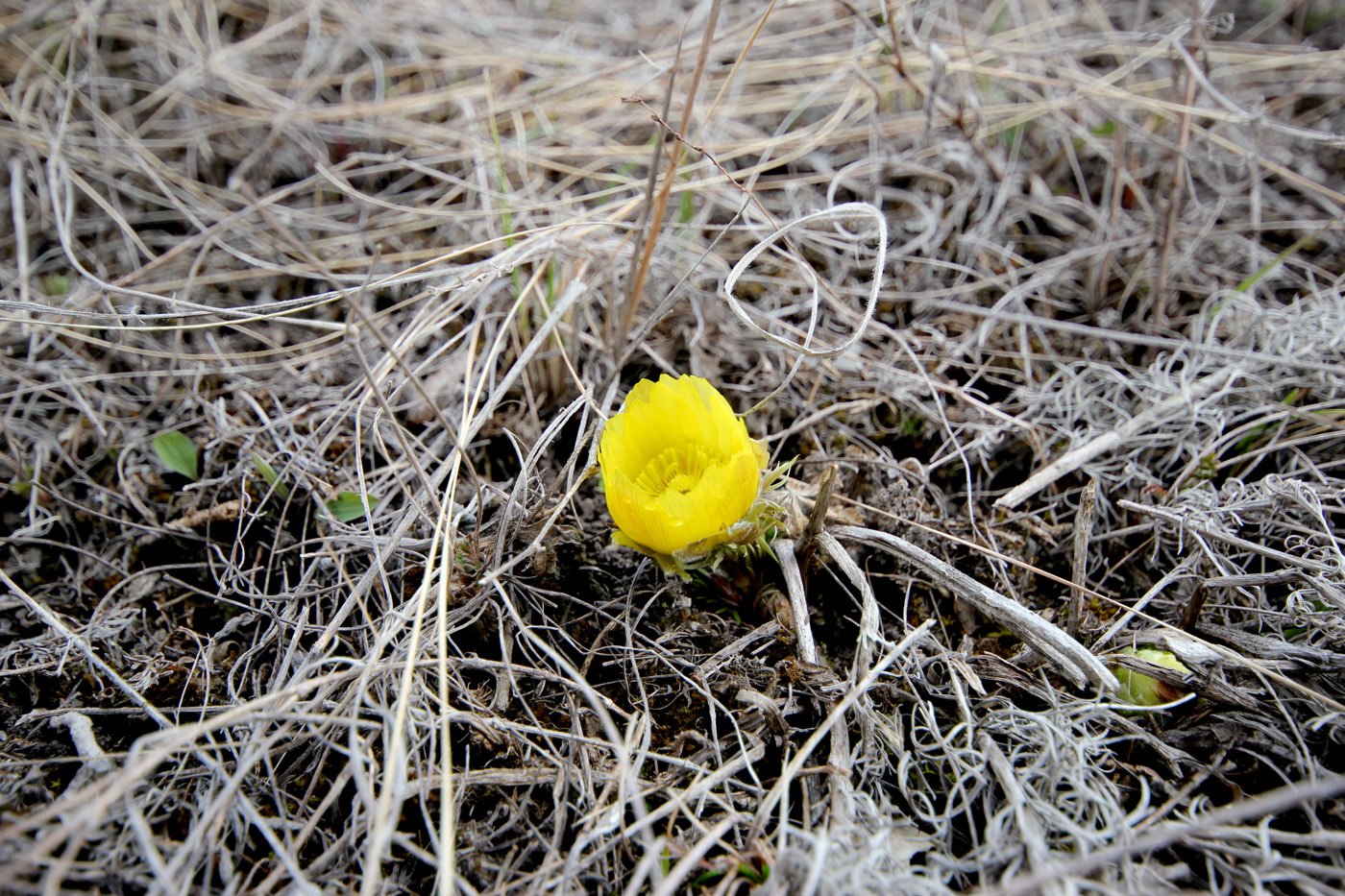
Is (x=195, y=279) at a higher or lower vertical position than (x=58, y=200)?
lower

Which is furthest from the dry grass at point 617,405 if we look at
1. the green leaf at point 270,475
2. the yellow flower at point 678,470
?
the yellow flower at point 678,470

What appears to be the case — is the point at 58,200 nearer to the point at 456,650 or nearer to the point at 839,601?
the point at 456,650

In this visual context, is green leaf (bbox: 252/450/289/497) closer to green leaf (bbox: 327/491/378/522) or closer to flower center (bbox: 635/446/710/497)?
green leaf (bbox: 327/491/378/522)

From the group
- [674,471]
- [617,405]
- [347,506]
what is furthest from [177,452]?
[674,471]

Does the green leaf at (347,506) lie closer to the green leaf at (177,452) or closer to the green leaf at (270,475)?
the green leaf at (270,475)

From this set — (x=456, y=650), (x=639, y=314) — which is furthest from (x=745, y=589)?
(x=639, y=314)
